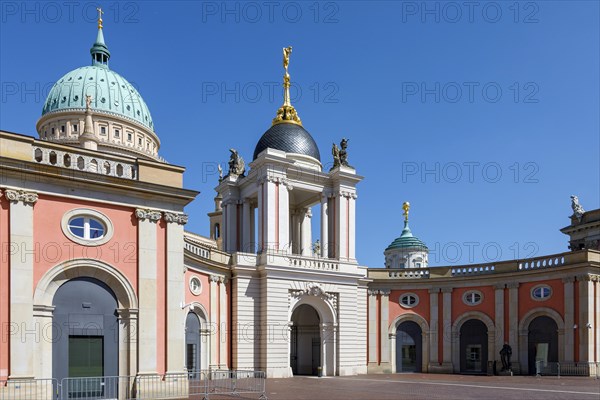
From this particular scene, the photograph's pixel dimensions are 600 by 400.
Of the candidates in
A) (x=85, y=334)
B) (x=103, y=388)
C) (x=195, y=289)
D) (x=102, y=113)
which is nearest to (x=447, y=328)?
(x=195, y=289)

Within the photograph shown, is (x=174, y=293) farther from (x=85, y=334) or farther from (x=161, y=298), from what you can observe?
(x=85, y=334)

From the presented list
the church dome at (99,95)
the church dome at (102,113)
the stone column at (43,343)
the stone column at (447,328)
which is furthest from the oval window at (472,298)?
the church dome at (99,95)

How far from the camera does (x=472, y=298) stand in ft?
133

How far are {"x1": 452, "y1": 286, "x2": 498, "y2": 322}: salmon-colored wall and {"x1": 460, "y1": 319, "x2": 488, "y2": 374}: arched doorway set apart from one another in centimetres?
95

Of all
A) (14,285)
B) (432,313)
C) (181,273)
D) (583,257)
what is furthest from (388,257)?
(14,285)

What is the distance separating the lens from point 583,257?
35.1 meters

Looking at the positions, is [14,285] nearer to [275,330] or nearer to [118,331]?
[118,331]

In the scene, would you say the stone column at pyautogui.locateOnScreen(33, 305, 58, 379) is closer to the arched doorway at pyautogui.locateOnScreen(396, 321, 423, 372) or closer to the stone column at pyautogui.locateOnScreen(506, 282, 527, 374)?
the arched doorway at pyautogui.locateOnScreen(396, 321, 423, 372)

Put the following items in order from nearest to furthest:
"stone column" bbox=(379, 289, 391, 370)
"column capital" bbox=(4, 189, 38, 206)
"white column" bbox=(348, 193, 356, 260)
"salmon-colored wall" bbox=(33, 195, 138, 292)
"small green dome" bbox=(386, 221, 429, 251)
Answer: "column capital" bbox=(4, 189, 38, 206) < "salmon-colored wall" bbox=(33, 195, 138, 292) < "white column" bbox=(348, 193, 356, 260) < "stone column" bbox=(379, 289, 391, 370) < "small green dome" bbox=(386, 221, 429, 251)

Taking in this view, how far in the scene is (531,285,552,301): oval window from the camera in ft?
121

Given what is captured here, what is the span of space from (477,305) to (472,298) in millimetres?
605

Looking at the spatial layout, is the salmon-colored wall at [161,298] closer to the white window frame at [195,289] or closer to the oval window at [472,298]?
the white window frame at [195,289]

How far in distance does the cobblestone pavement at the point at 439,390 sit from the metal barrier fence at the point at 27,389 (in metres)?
8.13

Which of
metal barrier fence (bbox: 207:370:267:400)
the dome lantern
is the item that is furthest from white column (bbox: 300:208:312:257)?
the dome lantern
